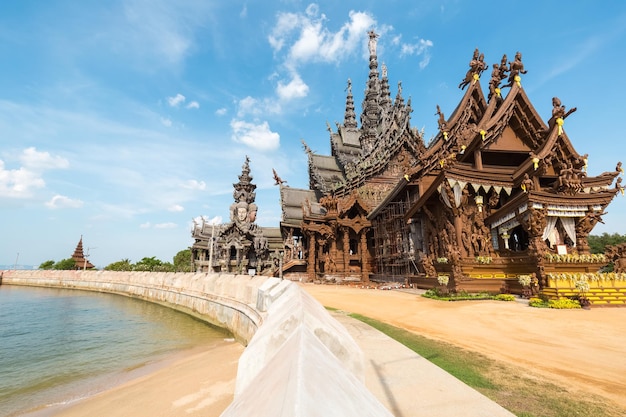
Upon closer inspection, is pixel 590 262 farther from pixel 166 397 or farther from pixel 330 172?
pixel 330 172

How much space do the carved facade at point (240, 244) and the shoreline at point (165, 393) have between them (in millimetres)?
22083

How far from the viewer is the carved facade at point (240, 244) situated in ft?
108

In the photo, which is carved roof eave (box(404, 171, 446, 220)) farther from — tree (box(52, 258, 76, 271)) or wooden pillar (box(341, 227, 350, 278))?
tree (box(52, 258, 76, 271))

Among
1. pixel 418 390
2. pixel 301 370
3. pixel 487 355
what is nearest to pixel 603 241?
pixel 487 355

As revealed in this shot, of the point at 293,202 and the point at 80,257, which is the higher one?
the point at 293,202

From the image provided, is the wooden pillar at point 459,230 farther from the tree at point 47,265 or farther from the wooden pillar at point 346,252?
the tree at point 47,265

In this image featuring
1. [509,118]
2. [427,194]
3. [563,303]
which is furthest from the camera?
[509,118]

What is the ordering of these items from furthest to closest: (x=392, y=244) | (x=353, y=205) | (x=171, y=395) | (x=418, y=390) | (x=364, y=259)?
(x=353, y=205) → (x=364, y=259) → (x=392, y=244) → (x=171, y=395) → (x=418, y=390)

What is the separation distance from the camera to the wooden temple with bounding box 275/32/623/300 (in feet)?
38.5

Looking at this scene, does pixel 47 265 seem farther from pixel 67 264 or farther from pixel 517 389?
pixel 517 389

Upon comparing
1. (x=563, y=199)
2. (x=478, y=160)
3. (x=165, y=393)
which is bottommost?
(x=165, y=393)

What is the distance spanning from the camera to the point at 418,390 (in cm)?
294

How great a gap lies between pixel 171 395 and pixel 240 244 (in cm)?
2889

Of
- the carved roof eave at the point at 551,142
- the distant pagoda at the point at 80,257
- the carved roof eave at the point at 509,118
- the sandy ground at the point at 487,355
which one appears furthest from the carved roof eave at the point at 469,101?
the distant pagoda at the point at 80,257
